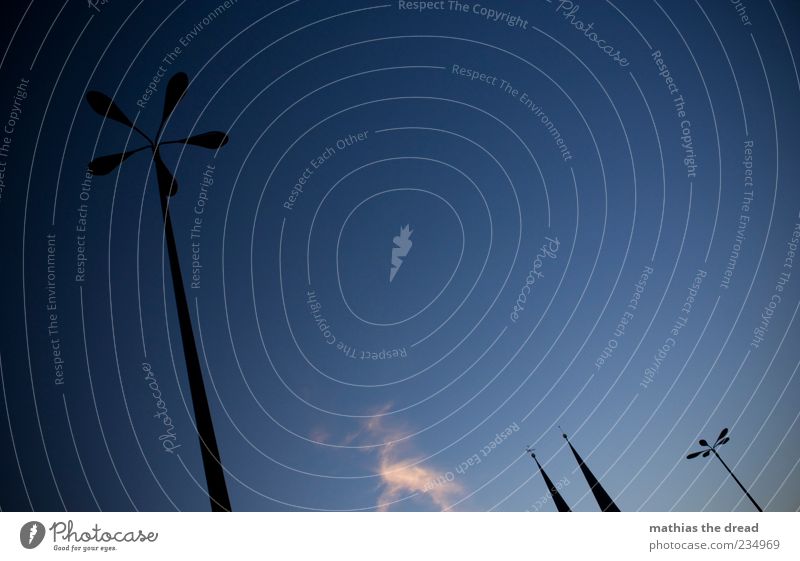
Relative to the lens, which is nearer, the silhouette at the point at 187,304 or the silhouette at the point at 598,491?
the silhouette at the point at 187,304

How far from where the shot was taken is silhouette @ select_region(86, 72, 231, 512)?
21.0 ft

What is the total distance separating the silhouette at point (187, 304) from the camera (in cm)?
639

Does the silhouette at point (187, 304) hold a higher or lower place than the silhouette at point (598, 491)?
higher

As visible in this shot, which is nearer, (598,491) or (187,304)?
(187,304)

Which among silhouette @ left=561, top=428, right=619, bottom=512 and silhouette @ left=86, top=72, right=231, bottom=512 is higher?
silhouette @ left=86, top=72, right=231, bottom=512

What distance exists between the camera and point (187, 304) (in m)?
6.95

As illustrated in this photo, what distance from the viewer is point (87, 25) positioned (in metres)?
9.87

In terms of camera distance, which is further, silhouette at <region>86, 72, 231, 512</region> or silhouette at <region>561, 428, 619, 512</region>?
silhouette at <region>561, 428, 619, 512</region>

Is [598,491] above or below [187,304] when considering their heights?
below
